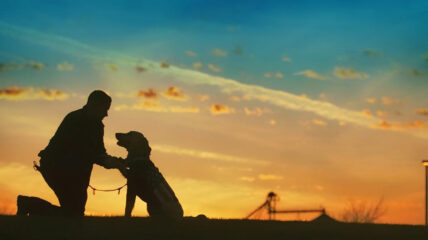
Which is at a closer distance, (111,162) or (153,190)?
(111,162)

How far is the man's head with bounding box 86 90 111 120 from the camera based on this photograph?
11.3 metres

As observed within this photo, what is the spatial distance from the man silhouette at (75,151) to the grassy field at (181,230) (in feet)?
1.84

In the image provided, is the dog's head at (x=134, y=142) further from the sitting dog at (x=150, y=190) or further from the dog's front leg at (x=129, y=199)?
the dog's front leg at (x=129, y=199)

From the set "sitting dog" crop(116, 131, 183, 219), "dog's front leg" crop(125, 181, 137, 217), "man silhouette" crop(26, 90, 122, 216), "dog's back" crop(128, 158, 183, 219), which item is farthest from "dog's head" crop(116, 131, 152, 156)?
"man silhouette" crop(26, 90, 122, 216)

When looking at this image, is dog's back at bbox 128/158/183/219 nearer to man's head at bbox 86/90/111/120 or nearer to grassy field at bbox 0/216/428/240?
grassy field at bbox 0/216/428/240

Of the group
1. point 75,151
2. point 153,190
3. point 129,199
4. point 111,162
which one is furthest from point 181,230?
point 75,151

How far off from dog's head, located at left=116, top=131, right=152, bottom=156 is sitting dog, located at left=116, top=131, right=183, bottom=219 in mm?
254

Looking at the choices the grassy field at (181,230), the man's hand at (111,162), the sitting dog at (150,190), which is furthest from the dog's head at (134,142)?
the grassy field at (181,230)

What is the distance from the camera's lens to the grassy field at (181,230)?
10.5 meters

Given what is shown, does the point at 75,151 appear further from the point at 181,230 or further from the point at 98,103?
the point at 181,230

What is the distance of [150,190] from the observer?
1260cm

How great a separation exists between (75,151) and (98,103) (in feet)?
3.16

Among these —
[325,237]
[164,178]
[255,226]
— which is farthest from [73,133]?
[325,237]

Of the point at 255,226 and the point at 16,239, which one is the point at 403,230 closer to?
the point at 255,226
